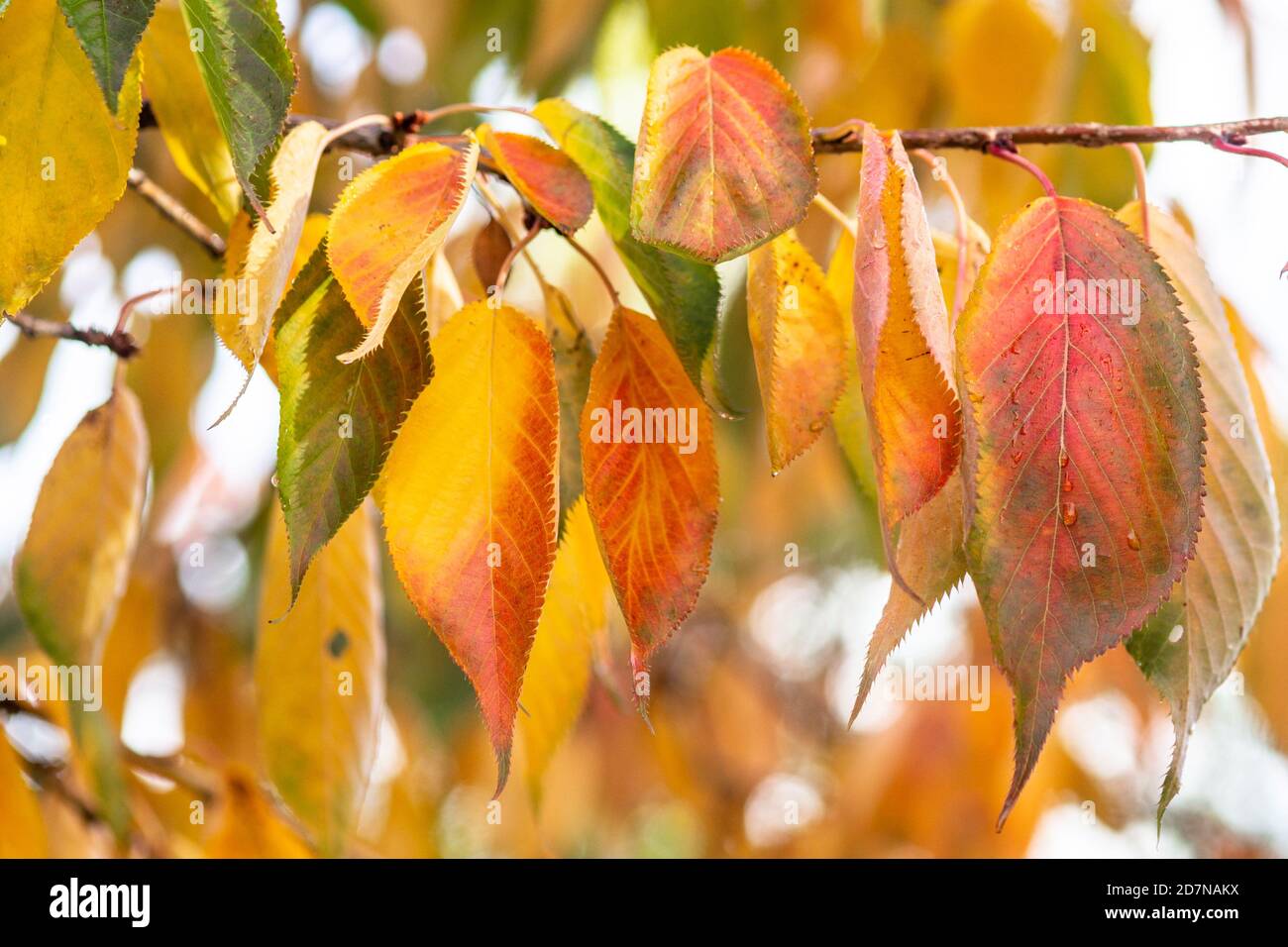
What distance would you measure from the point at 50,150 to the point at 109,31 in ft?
0.35

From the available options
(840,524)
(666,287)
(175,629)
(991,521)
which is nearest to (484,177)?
(666,287)

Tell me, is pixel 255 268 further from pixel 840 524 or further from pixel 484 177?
pixel 840 524

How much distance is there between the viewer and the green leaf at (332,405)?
14.0 inches

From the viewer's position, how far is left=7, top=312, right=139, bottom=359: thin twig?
2.02 feet

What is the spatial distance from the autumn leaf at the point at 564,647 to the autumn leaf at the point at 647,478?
4.9 inches

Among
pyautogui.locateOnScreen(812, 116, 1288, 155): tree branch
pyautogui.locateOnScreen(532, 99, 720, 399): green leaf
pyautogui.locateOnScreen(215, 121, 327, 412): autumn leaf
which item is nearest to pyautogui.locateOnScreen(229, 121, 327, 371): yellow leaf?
pyautogui.locateOnScreen(215, 121, 327, 412): autumn leaf

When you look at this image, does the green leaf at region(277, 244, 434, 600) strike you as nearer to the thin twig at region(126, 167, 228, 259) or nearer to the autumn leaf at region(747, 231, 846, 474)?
the autumn leaf at region(747, 231, 846, 474)

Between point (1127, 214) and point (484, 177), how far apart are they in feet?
0.96

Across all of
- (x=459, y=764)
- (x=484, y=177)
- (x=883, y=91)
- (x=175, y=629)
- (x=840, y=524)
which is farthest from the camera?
(x=840, y=524)

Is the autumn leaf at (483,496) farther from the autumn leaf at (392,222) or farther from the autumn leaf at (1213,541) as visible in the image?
the autumn leaf at (1213,541)

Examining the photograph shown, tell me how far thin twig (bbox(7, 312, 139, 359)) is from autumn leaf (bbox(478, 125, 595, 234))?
30 cm

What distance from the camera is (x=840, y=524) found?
286cm

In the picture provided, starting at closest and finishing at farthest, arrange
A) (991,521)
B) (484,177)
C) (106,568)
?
1. (991,521)
2. (484,177)
3. (106,568)

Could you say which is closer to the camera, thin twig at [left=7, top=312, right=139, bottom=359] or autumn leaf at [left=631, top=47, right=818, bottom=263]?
autumn leaf at [left=631, top=47, right=818, bottom=263]
